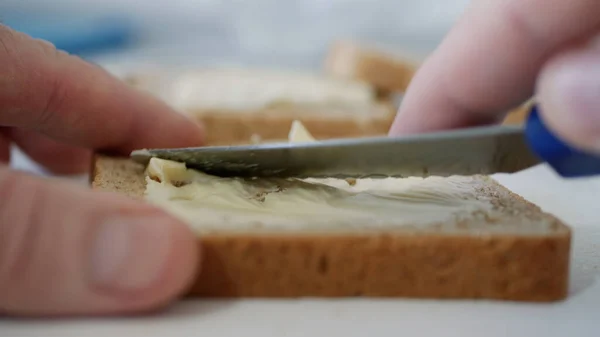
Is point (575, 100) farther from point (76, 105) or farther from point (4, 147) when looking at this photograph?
point (4, 147)

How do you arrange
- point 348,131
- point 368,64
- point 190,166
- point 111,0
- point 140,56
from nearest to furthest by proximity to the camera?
point 190,166, point 348,131, point 368,64, point 140,56, point 111,0

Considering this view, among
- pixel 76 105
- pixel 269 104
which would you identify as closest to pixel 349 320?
pixel 76 105

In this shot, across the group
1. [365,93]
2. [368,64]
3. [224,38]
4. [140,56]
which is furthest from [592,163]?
[224,38]

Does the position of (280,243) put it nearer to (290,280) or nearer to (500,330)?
(290,280)

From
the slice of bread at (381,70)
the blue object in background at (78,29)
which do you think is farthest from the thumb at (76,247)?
the blue object in background at (78,29)

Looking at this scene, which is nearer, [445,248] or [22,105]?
[445,248]

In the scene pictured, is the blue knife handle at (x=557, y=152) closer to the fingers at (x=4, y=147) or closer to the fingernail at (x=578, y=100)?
the fingernail at (x=578, y=100)
